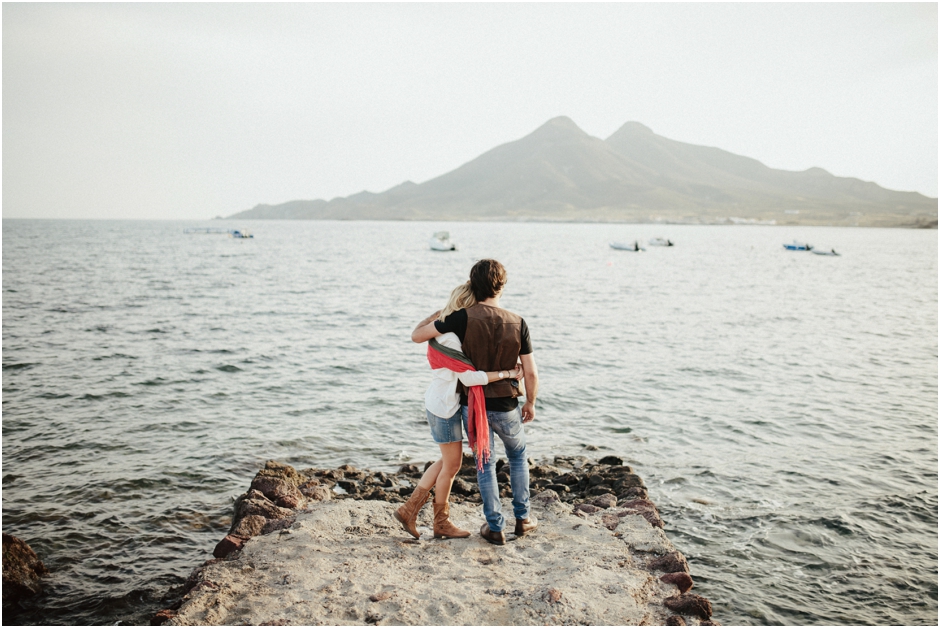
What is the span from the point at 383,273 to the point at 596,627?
48774 mm

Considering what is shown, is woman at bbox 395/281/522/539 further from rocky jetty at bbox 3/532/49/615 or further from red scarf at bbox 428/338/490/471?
rocky jetty at bbox 3/532/49/615

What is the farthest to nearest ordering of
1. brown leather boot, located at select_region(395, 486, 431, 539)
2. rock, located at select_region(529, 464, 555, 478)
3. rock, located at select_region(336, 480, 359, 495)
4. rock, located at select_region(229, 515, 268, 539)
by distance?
rock, located at select_region(529, 464, 555, 478)
rock, located at select_region(336, 480, 359, 495)
rock, located at select_region(229, 515, 268, 539)
brown leather boot, located at select_region(395, 486, 431, 539)

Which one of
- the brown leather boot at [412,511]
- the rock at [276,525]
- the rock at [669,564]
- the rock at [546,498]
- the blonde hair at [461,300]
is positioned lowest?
the rock at [546,498]

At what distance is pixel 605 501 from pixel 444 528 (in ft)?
9.07

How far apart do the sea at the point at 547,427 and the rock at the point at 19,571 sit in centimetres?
22

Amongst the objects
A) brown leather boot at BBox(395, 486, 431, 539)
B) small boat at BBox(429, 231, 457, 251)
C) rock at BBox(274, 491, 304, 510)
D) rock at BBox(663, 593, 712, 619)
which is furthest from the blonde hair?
small boat at BBox(429, 231, 457, 251)

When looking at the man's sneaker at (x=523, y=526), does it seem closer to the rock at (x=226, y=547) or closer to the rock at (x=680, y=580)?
the rock at (x=680, y=580)

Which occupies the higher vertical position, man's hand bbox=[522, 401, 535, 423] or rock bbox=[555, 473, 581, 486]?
man's hand bbox=[522, 401, 535, 423]

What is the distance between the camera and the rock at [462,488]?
909cm

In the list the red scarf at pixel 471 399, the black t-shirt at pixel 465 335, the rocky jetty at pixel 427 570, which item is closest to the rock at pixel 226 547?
the rocky jetty at pixel 427 570

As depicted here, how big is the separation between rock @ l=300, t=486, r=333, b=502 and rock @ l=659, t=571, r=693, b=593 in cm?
470

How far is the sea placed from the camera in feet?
26.4

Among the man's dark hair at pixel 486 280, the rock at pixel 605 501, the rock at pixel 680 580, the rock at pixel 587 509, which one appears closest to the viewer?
the man's dark hair at pixel 486 280

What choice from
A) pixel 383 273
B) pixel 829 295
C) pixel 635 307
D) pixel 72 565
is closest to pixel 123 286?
pixel 383 273
